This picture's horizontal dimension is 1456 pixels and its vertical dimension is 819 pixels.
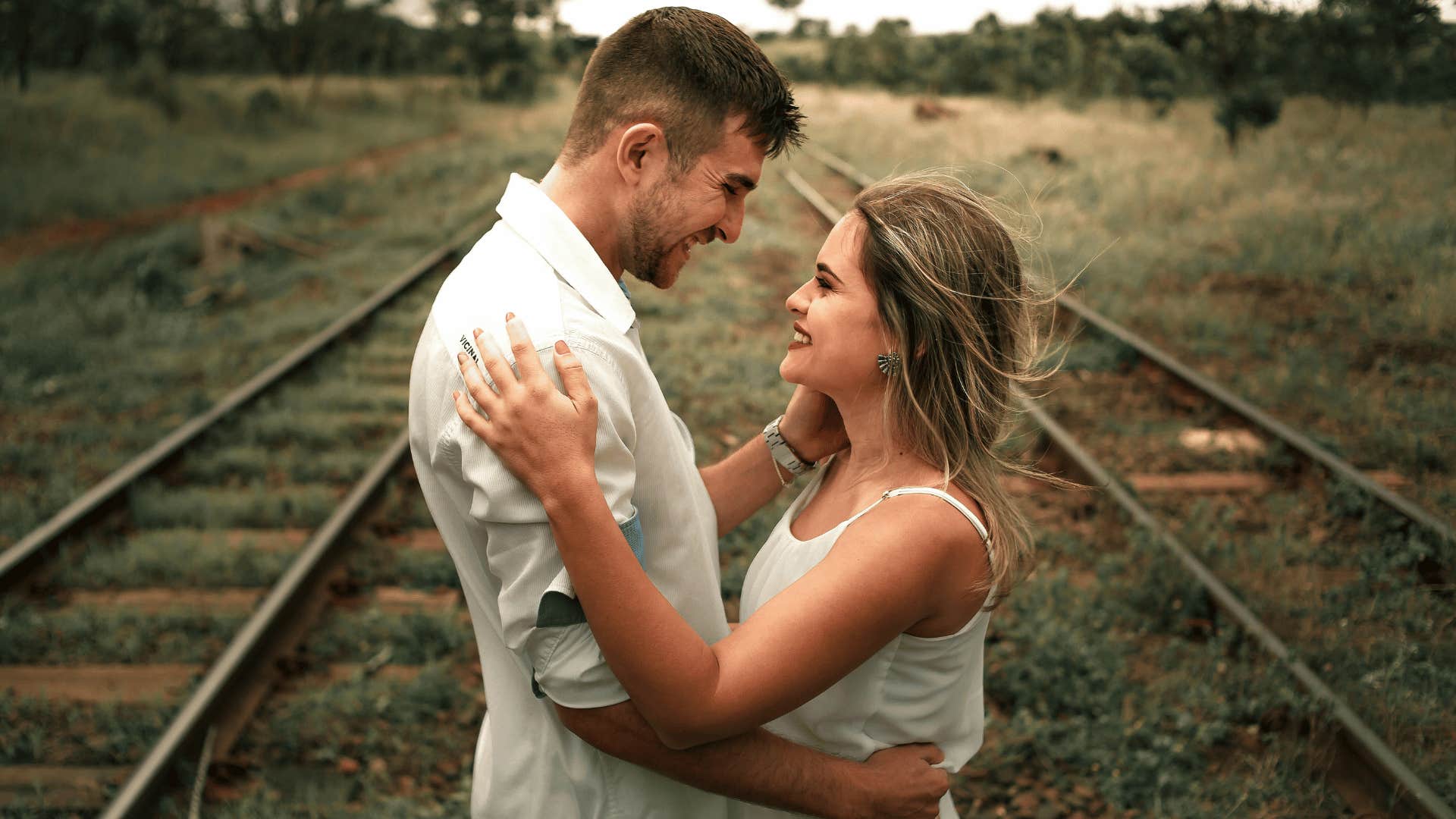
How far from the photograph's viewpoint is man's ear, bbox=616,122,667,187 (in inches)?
76.2

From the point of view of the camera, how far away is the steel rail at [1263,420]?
199 inches

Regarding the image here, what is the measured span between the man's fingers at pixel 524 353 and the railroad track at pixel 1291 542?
3234 mm

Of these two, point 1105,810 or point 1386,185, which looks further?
point 1386,185

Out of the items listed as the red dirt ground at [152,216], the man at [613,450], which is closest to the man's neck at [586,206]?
the man at [613,450]

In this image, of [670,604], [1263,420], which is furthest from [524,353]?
[1263,420]

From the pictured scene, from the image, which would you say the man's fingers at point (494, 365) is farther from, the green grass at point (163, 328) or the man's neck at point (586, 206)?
the green grass at point (163, 328)

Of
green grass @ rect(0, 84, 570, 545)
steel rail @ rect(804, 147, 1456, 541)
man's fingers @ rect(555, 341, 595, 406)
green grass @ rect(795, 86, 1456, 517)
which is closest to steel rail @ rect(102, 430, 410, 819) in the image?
green grass @ rect(0, 84, 570, 545)

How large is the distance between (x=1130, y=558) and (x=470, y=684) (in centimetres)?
322

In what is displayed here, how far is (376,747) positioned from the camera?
13.0ft

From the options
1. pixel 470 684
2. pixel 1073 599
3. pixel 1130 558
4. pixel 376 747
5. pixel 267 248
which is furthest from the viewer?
pixel 267 248

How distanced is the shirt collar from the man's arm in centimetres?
68

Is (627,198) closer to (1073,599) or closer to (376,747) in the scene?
(376,747)

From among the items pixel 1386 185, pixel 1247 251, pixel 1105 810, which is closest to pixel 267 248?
pixel 1247 251

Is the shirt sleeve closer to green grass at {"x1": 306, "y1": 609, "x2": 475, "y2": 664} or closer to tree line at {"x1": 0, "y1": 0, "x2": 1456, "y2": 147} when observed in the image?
tree line at {"x1": 0, "y1": 0, "x2": 1456, "y2": 147}
